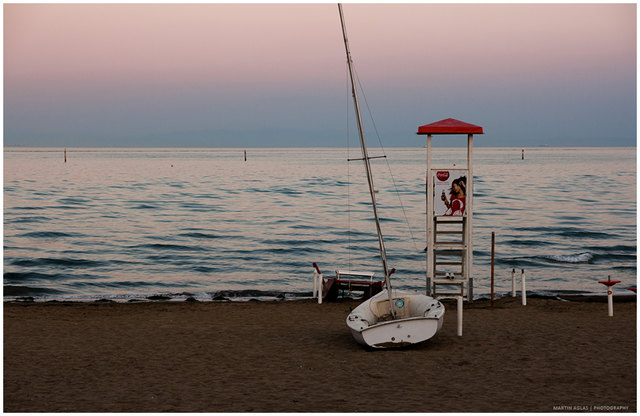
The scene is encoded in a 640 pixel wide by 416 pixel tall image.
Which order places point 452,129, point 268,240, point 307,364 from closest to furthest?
point 307,364 → point 452,129 → point 268,240

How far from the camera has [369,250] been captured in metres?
36.1

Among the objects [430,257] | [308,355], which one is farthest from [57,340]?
[430,257]

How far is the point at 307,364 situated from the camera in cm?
1295

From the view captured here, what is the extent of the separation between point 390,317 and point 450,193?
14.8 feet

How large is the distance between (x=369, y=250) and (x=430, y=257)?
17322mm

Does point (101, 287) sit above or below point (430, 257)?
below

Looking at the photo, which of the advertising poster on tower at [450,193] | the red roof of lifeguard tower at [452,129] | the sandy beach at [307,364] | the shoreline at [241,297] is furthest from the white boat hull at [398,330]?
the shoreline at [241,297]

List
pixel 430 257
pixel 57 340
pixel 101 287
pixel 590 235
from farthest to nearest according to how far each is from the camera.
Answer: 1. pixel 590 235
2. pixel 101 287
3. pixel 430 257
4. pixel 57 340

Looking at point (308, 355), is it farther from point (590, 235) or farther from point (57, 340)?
point (590, 235)

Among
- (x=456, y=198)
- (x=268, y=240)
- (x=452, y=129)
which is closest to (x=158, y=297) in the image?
(x=456, y=198)

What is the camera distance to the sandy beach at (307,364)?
10.6 meters

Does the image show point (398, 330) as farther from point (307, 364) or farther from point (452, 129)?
point (452, 129)

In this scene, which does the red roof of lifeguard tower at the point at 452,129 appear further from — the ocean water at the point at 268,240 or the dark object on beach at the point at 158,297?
the dark object on beach at the point at 158,297

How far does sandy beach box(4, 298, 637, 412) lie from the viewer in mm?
10570
